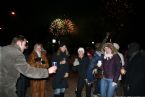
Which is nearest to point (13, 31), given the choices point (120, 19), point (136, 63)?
point (120, 19)

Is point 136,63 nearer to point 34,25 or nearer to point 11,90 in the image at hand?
point 11,90

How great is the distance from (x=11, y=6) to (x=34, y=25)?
8.19 metres

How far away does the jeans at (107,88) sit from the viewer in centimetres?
1073

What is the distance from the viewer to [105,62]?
10.9 m

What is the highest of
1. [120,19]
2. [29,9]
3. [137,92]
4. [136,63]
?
[29,9]

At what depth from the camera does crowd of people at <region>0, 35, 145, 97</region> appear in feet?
22.7

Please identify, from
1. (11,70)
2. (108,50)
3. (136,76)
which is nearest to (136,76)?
(136,76)

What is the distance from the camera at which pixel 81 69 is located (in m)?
12.4

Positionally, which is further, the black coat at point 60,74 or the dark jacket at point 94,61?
the black coat at point 60,74

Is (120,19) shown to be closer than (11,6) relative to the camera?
Yes

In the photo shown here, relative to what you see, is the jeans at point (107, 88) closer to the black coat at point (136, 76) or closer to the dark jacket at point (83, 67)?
the dark jacket at point (83, 67)

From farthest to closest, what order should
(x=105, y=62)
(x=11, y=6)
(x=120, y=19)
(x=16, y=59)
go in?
(x=11, y=6)
(x=120, y=19)
(x=105, y=62)
(x=16, y=59)

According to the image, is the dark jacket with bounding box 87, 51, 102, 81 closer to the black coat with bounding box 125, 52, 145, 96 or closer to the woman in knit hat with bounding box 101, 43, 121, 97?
the woman in knit hat with bounding box 101, 43, 121, 97

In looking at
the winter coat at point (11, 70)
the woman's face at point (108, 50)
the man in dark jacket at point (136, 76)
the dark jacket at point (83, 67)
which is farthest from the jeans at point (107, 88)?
the winter coat at point (11, 70)
